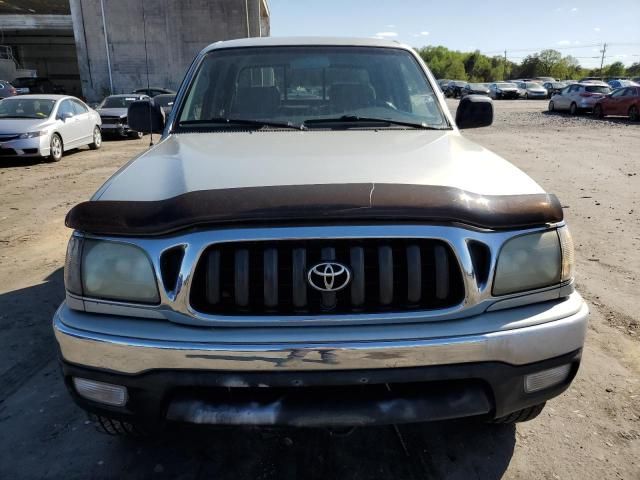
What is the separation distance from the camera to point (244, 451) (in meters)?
2.39

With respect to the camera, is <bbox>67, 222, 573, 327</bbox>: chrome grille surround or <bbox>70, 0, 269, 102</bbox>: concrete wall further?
<bbox>70, 0, 269, 102</bbox>: concrete wall

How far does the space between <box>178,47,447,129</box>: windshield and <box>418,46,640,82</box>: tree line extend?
7568 centimetres

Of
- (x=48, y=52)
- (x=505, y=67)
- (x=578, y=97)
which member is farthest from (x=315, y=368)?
(x=505, y=67)

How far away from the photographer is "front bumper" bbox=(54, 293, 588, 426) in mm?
1760

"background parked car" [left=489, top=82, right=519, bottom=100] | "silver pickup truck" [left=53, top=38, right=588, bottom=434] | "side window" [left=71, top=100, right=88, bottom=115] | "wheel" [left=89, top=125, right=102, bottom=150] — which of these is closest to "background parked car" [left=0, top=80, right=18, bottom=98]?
"wheel" [left=89, top=125, right=102, bottom=150]

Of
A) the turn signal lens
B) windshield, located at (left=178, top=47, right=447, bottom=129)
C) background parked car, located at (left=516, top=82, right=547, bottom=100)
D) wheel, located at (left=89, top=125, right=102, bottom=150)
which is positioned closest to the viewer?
the turn signal lens

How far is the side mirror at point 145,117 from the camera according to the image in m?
3.52

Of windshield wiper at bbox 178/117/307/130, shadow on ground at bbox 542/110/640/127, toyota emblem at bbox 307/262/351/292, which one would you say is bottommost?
shadow on ground at bbox 542/110/640/127

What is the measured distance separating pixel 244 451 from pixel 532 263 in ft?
4.98

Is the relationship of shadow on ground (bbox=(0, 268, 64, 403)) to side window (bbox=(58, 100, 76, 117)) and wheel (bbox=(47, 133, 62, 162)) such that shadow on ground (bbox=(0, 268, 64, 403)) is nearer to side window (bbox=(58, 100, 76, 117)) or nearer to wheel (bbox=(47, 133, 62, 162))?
wheel (bbox=(47, 133, 62, 162))

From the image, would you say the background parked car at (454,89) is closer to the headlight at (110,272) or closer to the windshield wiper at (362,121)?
the windshield wiper at (362,121)

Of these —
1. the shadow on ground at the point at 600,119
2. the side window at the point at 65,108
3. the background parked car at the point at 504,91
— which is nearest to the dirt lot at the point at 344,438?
the side window at the point at 65,108

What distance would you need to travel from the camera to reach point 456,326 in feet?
6.03

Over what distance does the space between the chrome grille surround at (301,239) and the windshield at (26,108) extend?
11552 mm
